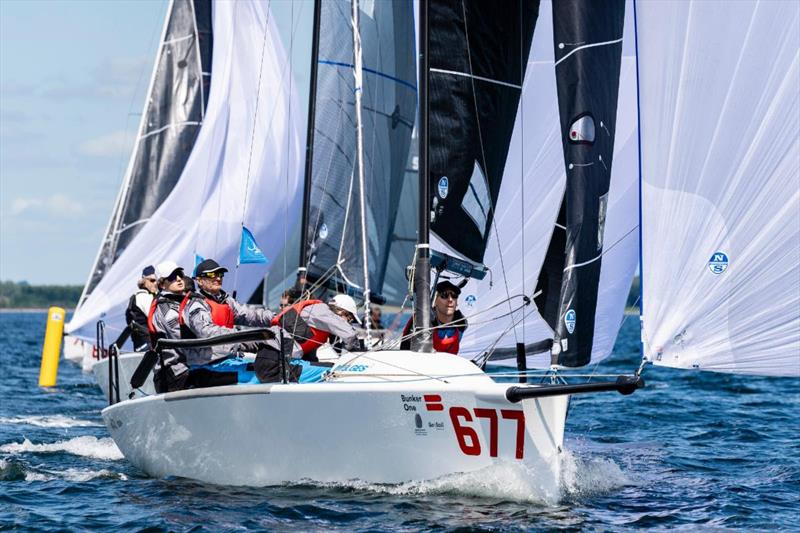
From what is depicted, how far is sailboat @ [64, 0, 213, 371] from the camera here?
61.1 ft

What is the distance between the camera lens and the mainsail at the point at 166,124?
1864 centimetres

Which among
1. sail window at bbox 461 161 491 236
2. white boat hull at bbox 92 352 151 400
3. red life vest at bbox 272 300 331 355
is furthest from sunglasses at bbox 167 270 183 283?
white boat hull at bbox 92 352 151 400

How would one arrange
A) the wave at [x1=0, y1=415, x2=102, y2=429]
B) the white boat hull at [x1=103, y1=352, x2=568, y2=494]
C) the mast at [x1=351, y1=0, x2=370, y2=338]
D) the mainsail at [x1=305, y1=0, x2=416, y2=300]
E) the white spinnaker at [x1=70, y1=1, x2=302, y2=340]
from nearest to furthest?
the white boat hull at [x1=103, y1=352, x2=568, y2=494] → the wave at [x1=0, y1=415, x2=102, y2=429] → the mast at [x1=351, y1=0, x2=370, y2=338] → the mainsail at [x1=305, y1=0, x2=416, y2=300] → the white spinnaker at [x1=70, y1=1, x2=302, y2=340]

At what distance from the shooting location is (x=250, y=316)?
8.86 meters

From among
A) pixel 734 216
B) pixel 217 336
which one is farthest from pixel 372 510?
pixel 734 216

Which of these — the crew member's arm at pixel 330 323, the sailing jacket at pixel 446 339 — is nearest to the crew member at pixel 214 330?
the crew member's arm at pixel 330 323

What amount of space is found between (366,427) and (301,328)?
1.44 metres

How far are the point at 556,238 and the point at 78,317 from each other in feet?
34.8

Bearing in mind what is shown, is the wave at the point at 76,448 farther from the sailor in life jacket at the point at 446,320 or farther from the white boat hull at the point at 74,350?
the white boat hull at the point at 74,350

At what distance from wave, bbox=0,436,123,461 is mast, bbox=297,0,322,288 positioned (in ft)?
11.1

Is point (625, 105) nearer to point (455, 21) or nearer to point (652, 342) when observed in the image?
point (455, 21)

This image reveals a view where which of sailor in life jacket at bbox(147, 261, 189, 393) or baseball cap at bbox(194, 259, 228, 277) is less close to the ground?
baseball cap at bbox(194, 259, 228, 277)

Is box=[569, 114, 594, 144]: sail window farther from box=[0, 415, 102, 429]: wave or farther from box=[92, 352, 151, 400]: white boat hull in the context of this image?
box=[0, 415, 102, 429]: wave

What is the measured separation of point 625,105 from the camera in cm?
948
